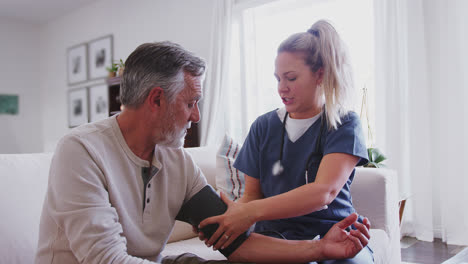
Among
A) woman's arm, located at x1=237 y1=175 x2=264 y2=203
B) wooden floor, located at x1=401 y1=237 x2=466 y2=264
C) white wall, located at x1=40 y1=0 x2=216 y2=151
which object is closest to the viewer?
woman's arm, located at x1=237 y1=175 x2=264 y2=203

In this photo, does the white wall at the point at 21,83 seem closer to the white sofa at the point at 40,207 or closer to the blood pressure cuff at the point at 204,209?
the white sofa at the point at 40,207

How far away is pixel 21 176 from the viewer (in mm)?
1310

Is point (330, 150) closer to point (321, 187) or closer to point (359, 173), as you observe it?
point (321, 187)

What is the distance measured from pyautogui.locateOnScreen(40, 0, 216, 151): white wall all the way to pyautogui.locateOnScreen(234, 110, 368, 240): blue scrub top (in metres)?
3.33

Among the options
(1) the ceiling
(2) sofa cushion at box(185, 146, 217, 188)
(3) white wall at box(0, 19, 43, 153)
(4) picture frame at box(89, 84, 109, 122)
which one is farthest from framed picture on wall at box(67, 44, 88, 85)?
(2) sofa cushion at box(185, 146, 217, 188)

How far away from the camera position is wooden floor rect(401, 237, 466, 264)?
254 centimetres

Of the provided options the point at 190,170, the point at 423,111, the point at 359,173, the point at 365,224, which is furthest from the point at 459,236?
the point at 190,170

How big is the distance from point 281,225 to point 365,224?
0.29m

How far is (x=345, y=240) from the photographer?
1.17m

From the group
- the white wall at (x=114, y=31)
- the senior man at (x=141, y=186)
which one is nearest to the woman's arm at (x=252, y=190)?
the senior man at (x=141, y=186)

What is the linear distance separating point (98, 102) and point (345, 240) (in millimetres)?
5529

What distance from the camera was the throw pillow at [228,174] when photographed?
2.02m

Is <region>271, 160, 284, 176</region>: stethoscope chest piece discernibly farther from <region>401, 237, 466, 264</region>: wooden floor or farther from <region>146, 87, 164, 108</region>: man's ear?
<region>401, 237, 466, 264</region>: wooden floor

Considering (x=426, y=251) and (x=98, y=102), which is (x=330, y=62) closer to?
(x=426, y=251)
